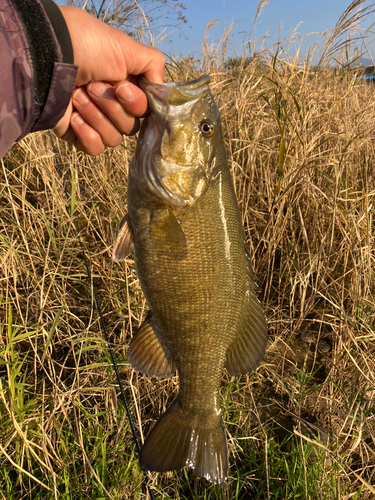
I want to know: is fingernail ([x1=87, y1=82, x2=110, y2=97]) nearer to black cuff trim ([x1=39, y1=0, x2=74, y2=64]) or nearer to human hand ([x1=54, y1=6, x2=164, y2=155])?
human hand ([x1=54, y1=6, x2=164, y2=155])

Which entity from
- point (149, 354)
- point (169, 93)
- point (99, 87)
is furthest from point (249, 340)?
point (99, 87)

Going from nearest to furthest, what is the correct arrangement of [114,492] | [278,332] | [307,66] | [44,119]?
1. [44,119]
2. [114,492]
3. [278,332]
4. [307,66]

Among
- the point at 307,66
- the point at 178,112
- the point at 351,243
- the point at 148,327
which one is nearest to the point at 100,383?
the point at 148,327

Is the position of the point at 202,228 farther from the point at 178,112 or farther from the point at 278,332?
the point at 278,332

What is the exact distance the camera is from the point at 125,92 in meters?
1.47

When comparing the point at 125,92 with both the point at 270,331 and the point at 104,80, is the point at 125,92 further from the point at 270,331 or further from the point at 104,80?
the point at 270,331

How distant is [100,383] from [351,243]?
6.14 ft

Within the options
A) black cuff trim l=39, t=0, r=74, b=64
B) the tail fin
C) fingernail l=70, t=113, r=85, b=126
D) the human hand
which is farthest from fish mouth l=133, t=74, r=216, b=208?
the tail fin

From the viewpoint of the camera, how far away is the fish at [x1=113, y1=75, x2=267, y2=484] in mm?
1426

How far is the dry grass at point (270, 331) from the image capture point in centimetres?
182

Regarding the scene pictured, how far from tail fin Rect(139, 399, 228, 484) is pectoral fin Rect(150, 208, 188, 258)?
676mm

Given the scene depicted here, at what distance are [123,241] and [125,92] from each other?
60 centimetres

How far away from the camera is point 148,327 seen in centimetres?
154

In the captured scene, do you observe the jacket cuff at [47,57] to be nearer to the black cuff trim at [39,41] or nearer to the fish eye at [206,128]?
the black cuff trim at [39,41]
